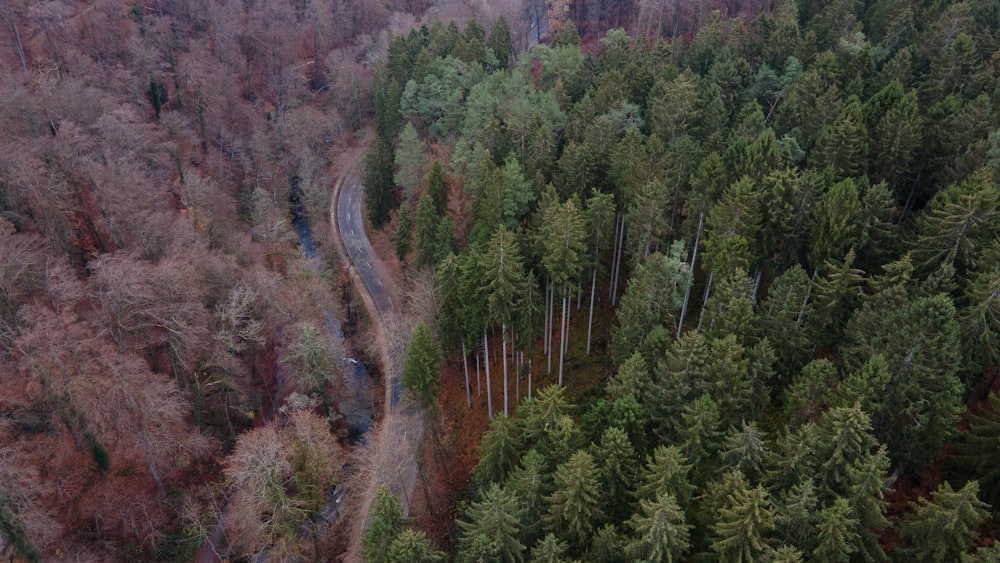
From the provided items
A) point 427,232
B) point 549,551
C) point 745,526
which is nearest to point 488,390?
point 427,232

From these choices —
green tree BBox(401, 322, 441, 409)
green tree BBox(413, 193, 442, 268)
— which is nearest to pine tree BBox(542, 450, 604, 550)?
green tree BBox(401, 322, 441, 409)

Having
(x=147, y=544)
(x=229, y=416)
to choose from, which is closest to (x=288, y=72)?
(x=229, y=416)

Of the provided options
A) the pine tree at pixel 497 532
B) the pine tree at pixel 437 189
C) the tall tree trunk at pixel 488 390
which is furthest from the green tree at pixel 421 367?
the pine tree at pixel 437 189

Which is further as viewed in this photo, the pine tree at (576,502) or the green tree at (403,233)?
the green tree at (403,233)

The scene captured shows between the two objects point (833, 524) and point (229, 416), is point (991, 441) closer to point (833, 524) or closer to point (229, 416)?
point (833, 524)

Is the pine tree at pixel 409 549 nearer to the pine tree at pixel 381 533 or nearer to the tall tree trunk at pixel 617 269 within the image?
the pine tree at pixel 381 533

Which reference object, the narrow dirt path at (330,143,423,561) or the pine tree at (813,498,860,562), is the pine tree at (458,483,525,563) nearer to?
the pine tree at (813,498,860,562)
